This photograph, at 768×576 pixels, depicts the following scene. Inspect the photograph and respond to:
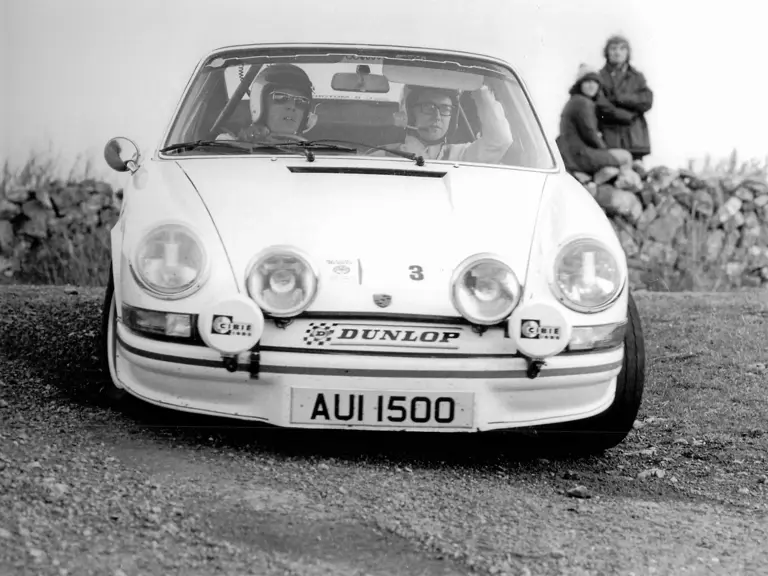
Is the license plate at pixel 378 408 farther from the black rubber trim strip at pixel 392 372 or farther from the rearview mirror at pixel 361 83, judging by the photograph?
the rearview mirror at pixel 361 83

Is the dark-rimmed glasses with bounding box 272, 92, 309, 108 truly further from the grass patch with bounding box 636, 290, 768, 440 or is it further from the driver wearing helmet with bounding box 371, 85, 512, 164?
the grass patch with bounding box 636, 290, 768, 440

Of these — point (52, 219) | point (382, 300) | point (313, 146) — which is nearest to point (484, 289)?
point (382, 300)

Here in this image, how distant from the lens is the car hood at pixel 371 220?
362cm

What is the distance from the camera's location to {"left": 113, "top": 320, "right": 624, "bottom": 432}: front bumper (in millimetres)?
3555

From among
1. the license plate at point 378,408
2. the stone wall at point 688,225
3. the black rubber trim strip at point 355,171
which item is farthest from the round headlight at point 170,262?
the stone wall at point 688,225

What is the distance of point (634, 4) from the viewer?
8266 millimetres

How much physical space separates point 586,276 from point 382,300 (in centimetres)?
66

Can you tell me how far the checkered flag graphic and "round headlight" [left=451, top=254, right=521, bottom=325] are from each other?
1.25 feet

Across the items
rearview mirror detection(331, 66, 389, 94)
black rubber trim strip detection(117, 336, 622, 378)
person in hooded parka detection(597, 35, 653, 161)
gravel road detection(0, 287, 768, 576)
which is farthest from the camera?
person in hooded parka detection(597, 35, 653, 161)

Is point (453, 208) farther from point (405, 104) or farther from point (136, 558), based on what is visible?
point (136, 558)

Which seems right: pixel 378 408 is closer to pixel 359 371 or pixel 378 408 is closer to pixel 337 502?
pixel 359 371

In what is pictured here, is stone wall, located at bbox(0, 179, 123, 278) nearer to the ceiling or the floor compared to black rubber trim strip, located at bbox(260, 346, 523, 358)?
nearer to the floor

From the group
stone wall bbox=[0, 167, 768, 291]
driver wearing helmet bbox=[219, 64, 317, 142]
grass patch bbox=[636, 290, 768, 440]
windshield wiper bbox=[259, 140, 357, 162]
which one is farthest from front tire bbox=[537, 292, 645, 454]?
stone wall bbox=[0, 167, 768, 291]

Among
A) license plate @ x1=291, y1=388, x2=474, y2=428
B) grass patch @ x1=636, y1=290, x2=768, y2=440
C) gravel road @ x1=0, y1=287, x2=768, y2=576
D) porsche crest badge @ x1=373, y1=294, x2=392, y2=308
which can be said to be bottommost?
grass patch @ x1=636, y1=290, x2=768, y2=440
